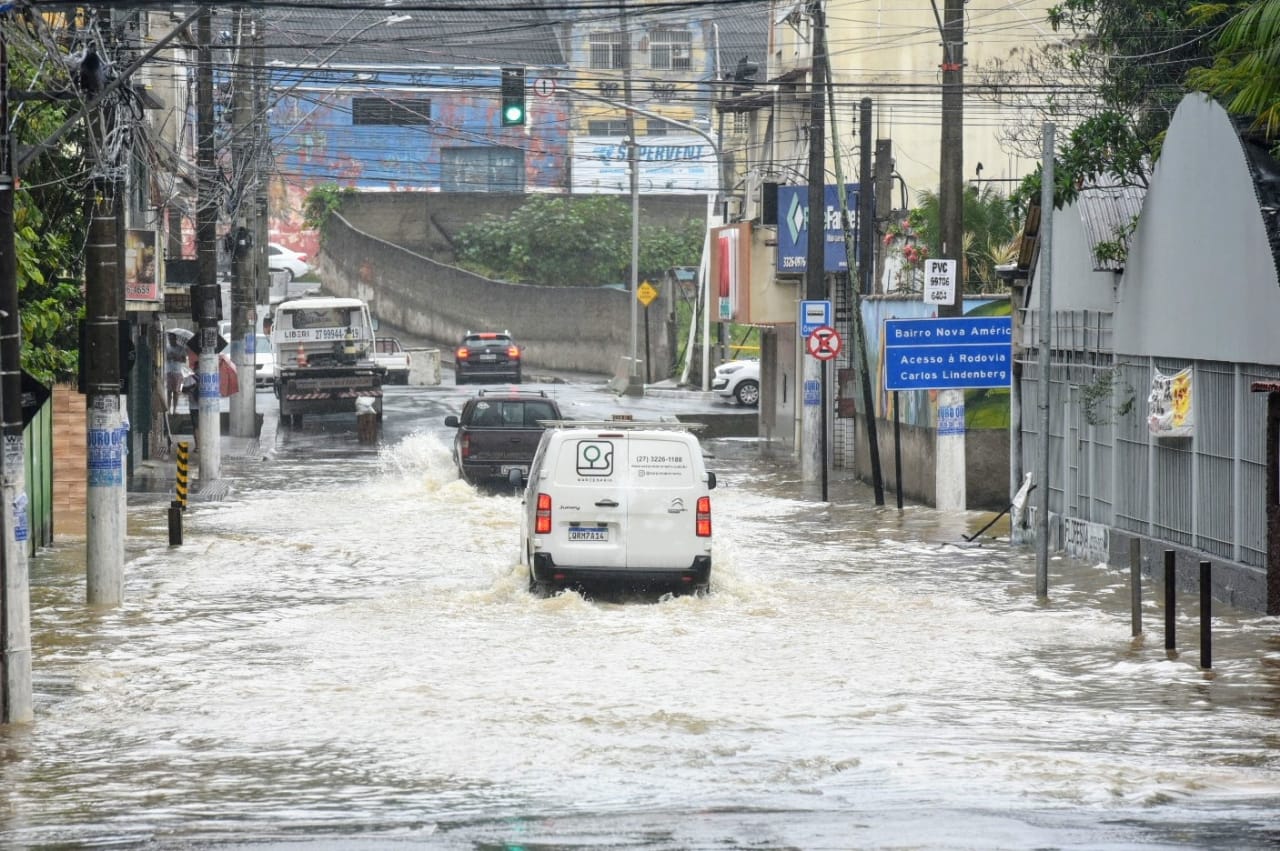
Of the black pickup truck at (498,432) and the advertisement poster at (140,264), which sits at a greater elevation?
the advertisement poster at (140,264)

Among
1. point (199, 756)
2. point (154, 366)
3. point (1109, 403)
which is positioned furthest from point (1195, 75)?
point (154, 366)

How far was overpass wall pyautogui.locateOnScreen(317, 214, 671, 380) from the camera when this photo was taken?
2603 inches

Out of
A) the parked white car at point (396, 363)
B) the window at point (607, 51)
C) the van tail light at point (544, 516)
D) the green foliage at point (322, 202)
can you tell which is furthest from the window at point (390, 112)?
the van tail light at point (544, 516)

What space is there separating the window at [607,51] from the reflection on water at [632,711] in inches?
2058

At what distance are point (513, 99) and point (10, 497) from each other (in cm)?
1830

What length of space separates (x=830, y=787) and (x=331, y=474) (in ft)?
78.5

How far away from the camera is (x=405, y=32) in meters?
75.6

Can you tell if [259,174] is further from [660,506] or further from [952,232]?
[660,506]

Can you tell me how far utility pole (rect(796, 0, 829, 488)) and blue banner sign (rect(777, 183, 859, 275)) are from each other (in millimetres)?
3155

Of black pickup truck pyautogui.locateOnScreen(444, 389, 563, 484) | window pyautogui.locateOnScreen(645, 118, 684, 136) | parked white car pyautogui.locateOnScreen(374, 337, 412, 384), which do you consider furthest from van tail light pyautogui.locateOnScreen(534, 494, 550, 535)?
window pyautogui.locateOnScreen(645, 118, 684, 136)

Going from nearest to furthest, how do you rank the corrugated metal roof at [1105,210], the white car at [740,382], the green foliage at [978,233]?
1. the corrugated metal roof at [1105,210]
2. the green foliage at [978,233]
3. the white car at [740,382]

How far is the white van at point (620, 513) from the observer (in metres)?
17.3

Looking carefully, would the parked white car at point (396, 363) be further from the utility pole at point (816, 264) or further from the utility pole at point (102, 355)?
the utility pole at point (102, 355)

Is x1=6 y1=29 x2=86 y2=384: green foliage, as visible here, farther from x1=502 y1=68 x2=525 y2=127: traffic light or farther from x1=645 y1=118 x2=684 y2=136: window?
x1=645 y1=118 x2=684 y2=136: window
